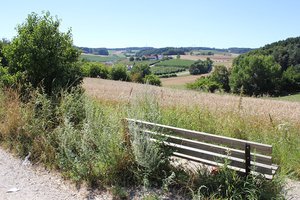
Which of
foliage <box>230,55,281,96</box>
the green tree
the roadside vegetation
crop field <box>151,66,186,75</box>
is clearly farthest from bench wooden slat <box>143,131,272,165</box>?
crop field <box>151,66,186,75</box>

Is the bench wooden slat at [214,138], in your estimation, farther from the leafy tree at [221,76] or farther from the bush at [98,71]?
the leafy tree at [221,76]

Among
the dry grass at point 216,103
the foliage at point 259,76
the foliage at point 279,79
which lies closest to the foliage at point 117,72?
Result: the foliage at point 279,79

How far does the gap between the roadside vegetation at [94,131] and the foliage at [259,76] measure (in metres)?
67.2

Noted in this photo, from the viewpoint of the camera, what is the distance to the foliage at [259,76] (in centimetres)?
7331

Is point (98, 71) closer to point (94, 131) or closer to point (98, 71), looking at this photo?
point (98, 71)

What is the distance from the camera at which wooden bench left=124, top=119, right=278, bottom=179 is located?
4.45 m

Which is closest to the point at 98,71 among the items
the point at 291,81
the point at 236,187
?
the point at 291,81

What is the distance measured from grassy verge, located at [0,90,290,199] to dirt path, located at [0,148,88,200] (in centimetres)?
22

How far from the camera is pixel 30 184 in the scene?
18.0ft

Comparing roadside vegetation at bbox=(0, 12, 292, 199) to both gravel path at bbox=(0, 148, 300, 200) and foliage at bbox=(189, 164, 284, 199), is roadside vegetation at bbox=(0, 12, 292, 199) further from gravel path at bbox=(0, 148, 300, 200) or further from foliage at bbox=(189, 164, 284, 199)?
gravel path at bbox=(0, 148, 300, 200)

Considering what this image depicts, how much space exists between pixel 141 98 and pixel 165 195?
2.16 metres

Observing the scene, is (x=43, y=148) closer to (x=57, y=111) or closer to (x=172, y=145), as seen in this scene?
(x=57, y=111)

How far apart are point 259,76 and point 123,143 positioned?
243ft

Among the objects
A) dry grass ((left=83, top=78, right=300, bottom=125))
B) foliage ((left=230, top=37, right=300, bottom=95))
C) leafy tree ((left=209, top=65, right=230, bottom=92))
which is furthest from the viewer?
leafy tree ((left=209, top=65, right=230, bottom=92))
